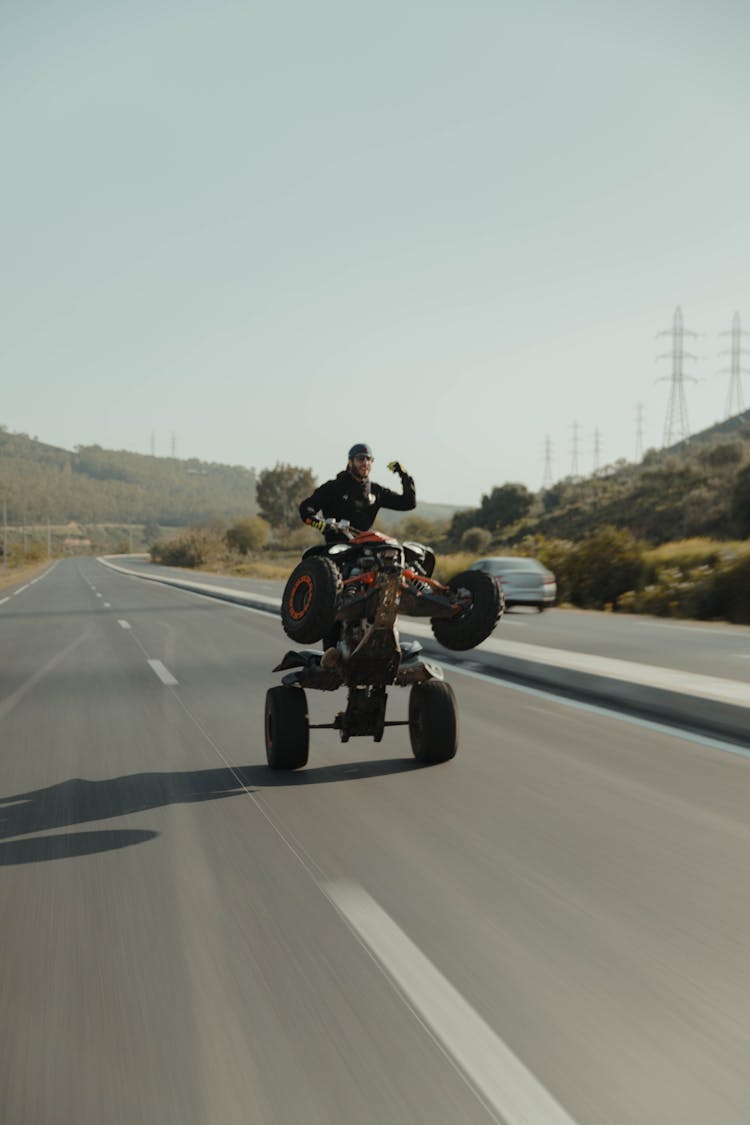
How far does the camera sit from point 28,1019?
335 cm

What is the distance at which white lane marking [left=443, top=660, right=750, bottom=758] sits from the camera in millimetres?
8008

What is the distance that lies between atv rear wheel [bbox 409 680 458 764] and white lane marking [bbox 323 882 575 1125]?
2.88m

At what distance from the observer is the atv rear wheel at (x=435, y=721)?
7.27 m

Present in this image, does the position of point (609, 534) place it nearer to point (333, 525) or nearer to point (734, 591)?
point (734, 591)

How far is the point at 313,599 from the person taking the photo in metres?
6.45

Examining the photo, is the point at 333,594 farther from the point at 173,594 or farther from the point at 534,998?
the point at 173,594

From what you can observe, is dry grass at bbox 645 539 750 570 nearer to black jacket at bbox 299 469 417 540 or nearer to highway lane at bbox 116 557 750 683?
highway lane at bbox 116 557 750 683

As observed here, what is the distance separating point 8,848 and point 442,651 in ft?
34.6

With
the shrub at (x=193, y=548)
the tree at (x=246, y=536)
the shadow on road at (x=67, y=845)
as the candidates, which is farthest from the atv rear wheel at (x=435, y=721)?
the tree at (x=246, y=536)

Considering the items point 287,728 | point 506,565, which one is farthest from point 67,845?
point 506,565

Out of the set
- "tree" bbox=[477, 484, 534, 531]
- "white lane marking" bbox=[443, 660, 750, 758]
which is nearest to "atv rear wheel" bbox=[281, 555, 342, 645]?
"white lane marking" bbox=[443, 660, 750, 758]

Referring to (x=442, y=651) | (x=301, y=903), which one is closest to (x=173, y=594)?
(x=442, y=651)

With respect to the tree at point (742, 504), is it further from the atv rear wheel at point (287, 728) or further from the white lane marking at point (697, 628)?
the atv rear wheel at point (287, 728)

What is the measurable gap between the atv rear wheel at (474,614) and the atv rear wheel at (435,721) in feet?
1.18
